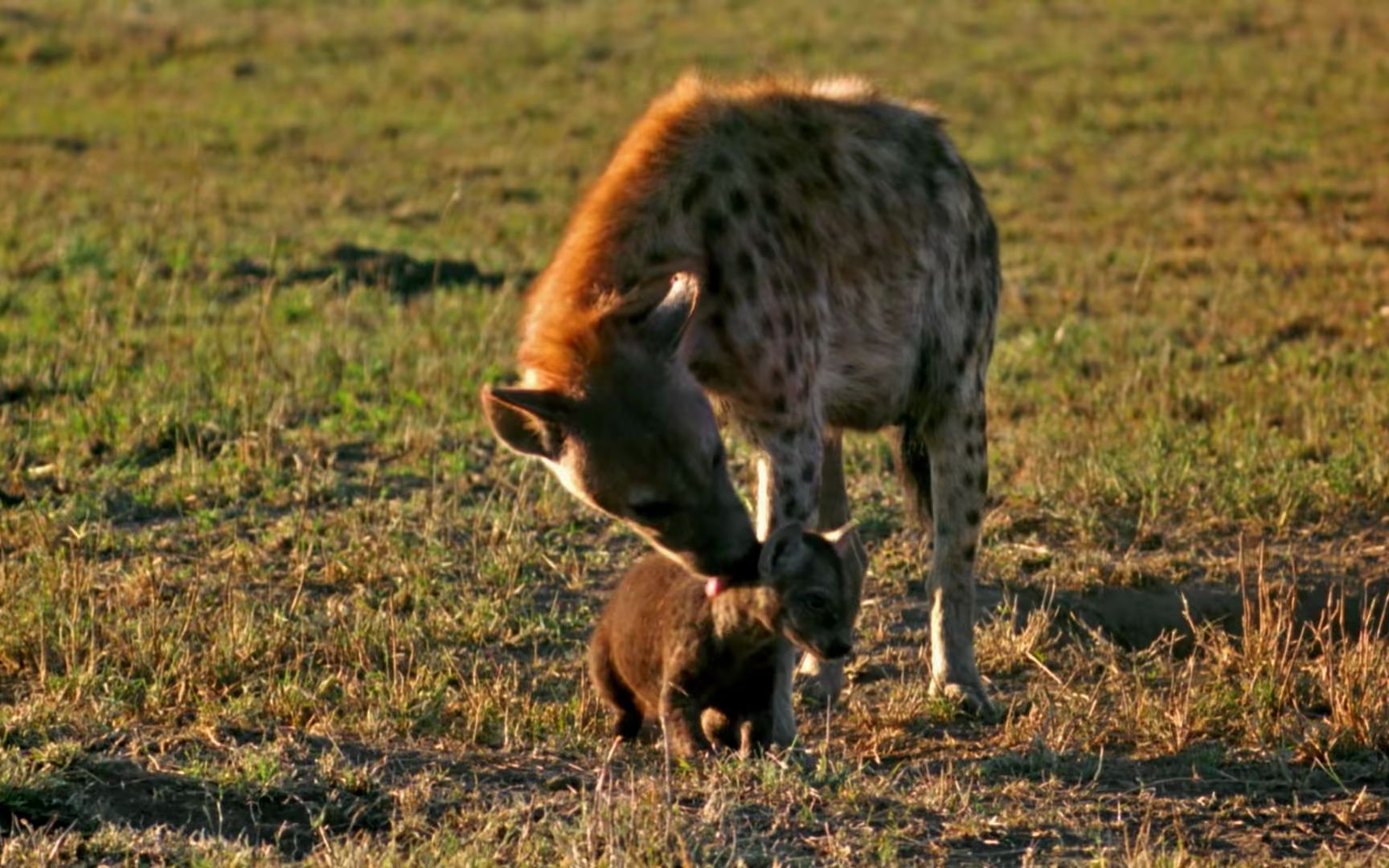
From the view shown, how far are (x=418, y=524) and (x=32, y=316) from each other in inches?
144

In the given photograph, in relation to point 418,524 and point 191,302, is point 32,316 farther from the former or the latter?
point 418,524

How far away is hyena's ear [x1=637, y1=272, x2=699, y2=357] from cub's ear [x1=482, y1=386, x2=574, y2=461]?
24 centimetres

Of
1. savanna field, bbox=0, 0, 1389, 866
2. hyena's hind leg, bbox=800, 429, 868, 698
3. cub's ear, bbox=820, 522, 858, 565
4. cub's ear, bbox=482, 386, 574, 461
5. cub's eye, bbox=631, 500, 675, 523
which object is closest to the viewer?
savanna field, bbox=0, 0, 1389, 866

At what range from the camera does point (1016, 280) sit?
1148 centimetres

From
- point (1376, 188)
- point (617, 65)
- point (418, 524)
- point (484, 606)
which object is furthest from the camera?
point (617, 65)

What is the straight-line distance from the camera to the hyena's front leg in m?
5.36

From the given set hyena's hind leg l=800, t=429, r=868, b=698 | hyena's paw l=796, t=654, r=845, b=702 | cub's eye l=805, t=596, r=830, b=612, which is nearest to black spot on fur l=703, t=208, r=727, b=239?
hyena's hind leg l=800, t=429, r=868, b=698

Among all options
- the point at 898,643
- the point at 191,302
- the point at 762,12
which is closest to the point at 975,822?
the point at 898,643

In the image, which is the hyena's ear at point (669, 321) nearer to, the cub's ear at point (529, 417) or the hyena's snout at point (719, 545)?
the cub's ear at point (529, 417)

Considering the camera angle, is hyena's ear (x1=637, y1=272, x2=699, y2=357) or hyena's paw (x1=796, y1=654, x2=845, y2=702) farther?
hyena's paw (x1=796, y1=654, x2=845, y2=702)

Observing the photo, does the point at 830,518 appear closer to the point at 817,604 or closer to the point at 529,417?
the point at 817,604

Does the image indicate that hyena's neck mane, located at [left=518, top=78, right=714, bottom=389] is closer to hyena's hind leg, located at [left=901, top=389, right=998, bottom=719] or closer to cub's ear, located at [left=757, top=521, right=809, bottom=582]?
cub's ear, located at [left=757, top=521, right=809, bottom=582]

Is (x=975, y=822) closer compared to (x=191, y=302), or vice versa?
(x=975, y=822)

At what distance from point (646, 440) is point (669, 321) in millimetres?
271
